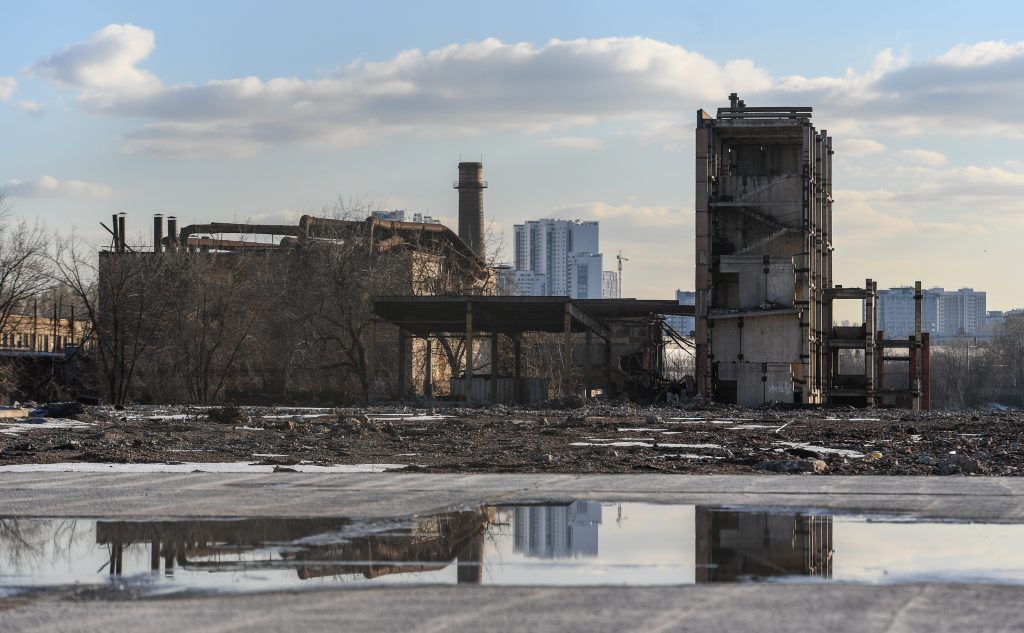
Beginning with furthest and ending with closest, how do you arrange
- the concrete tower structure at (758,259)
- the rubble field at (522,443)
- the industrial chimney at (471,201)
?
1. the industrial chimney at (471,201)
2. the concrete tower structure at (758,259)
3. the rubble field at (522,443)

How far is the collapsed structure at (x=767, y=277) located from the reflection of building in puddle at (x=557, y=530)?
1641 inches

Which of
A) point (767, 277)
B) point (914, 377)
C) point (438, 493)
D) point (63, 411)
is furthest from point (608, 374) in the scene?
point (438, 493)

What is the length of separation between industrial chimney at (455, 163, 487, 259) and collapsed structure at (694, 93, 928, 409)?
125 feet

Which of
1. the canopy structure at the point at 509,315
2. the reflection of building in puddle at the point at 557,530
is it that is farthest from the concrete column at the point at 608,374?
the reflection of building in puddle at the point at 557,530

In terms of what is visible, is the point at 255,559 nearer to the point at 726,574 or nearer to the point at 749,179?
the point at 726,574

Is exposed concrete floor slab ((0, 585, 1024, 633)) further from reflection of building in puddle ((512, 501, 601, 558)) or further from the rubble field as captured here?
the rubble field

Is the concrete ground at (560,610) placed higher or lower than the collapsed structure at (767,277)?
lower

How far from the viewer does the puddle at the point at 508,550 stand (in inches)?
374

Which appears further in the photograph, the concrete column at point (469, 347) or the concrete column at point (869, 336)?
the concrete column at point (869, 336)

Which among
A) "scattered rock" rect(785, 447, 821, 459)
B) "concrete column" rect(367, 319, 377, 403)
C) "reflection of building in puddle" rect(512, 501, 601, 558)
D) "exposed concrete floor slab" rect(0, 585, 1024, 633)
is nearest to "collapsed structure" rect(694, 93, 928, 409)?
"concrete column" rect(367, 319, 377, 403)

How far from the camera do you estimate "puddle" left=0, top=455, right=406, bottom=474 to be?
742 inches

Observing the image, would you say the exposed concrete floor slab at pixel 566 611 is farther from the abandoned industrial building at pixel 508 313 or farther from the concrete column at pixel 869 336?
the concrete column at pixel 869 336

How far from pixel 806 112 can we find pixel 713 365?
12.1 metres

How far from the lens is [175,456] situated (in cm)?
2152
